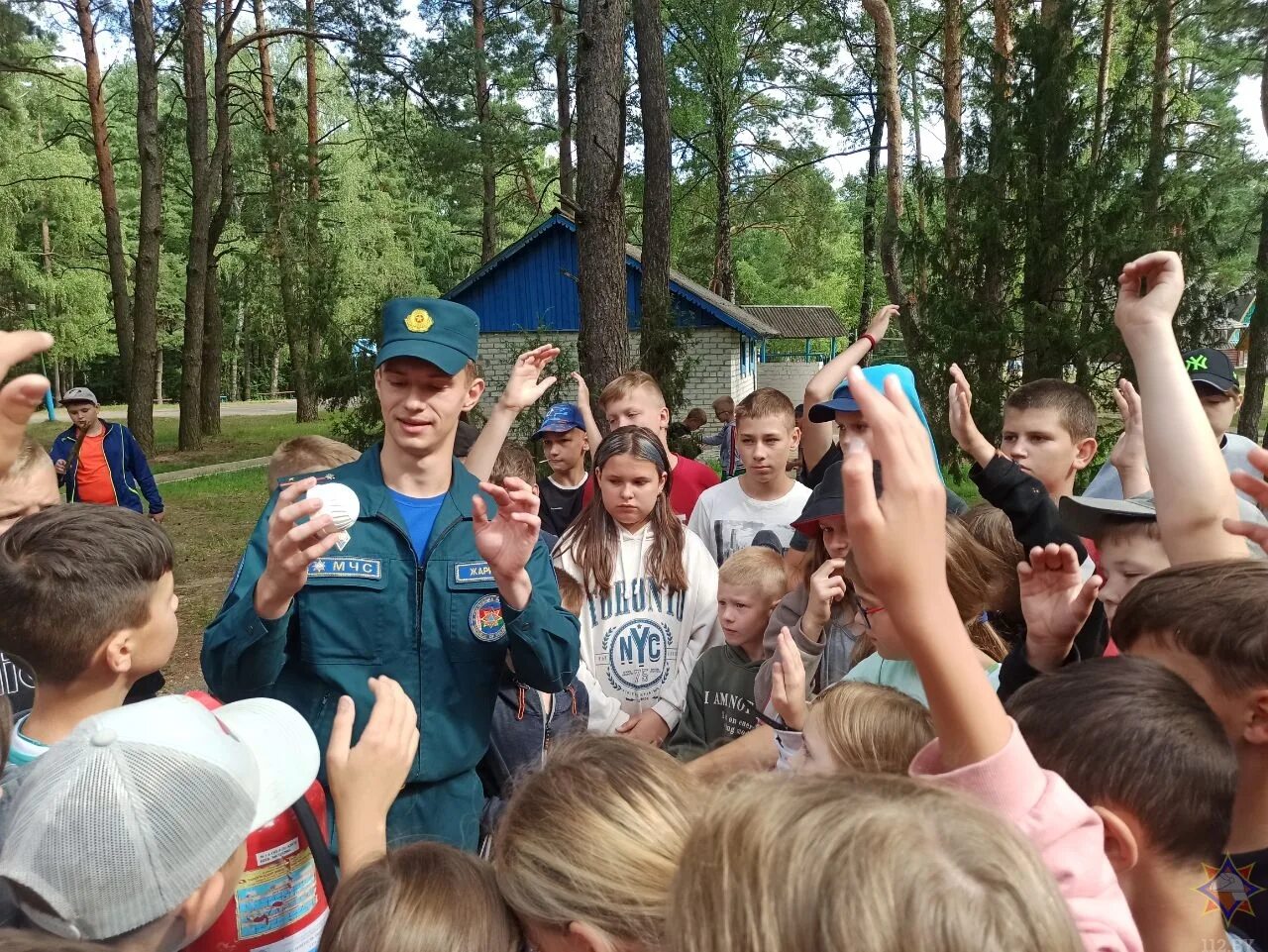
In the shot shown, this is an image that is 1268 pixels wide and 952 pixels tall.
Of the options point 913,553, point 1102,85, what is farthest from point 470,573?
point 1102,85

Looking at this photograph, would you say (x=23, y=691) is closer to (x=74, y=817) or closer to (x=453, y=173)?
(x=74, y=817)

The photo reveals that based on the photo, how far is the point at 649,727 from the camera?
10.9 feet

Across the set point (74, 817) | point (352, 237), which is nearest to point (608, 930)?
point (74, 817)

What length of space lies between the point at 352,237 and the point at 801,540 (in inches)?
1501

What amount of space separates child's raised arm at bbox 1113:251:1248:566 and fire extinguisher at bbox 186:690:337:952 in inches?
78.0

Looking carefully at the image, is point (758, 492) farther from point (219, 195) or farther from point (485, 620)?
point (219, 195)

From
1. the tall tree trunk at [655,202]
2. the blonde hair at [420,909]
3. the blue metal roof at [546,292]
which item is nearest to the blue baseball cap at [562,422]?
the blonde hair at [420,909]

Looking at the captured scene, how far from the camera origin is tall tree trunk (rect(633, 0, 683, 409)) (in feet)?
36.6

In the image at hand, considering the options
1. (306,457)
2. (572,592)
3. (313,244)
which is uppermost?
(313,244)

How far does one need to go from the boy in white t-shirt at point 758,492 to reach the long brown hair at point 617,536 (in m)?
0.65

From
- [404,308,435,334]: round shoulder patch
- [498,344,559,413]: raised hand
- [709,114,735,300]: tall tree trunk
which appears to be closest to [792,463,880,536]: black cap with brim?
[498,344,559,413]: raised hand

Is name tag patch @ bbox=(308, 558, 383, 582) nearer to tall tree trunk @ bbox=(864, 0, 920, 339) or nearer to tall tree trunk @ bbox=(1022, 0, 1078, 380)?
tall tree trunk @ bbox=(1022, 0, 1078, 380)

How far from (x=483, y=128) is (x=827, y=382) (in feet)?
39.5

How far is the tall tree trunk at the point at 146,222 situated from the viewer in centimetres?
1727
